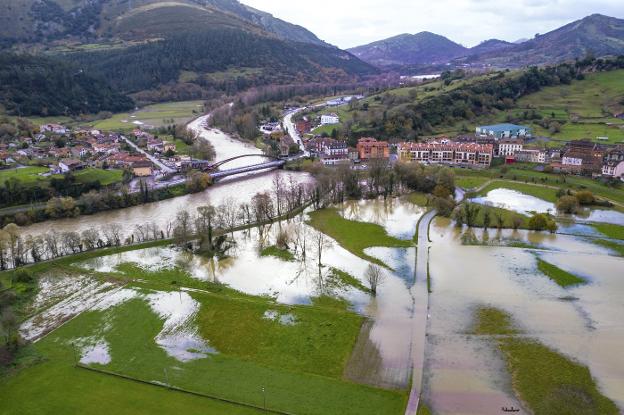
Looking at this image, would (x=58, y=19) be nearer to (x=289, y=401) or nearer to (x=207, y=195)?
(x=207, y=195)

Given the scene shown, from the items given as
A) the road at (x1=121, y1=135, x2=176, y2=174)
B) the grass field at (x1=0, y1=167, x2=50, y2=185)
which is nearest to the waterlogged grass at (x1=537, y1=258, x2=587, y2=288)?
the road at (x1=121, y1=135, x2=176, y2=174)

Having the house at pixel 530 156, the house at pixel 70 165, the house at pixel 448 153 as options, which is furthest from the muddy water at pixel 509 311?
the house at pixel 70 165

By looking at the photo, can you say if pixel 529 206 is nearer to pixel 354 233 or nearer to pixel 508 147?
pixel 354 233

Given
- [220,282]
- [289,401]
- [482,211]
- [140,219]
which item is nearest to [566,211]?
[482,211]

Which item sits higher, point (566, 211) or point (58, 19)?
point (58, 19)

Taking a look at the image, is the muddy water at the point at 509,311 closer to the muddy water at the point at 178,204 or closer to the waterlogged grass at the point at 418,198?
the waterlogged grass at the point at 418,198

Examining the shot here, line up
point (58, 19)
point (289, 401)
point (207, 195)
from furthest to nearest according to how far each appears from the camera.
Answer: point (58, 19) → point (207, 195) → point (289, 401)

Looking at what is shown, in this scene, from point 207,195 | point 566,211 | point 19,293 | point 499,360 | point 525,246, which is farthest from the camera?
point 207,195
